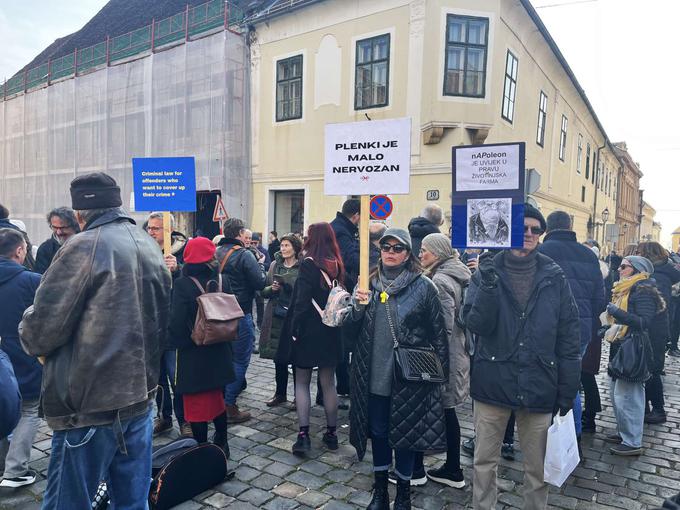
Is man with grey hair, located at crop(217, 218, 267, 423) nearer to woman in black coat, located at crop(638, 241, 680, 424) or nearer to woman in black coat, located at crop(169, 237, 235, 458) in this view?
woman in black coat, located at crop(169, 237, 235, 458)

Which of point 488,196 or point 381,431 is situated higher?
point 488,196

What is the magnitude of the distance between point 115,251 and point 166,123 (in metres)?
16.3

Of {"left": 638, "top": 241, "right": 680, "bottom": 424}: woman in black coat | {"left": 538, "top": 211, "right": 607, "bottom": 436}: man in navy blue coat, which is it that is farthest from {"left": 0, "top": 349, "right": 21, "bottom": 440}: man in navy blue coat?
{"left": 638, "top": 241, "right": 680, "bottom": 424}: woman in black coat

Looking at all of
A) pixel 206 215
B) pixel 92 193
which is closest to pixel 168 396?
pixel 92 193

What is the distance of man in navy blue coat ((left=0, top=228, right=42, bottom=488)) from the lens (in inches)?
143

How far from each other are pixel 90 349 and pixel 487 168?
2554 mm

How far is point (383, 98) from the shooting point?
45.6ft

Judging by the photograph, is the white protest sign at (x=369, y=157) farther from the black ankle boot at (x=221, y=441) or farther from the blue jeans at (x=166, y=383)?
the blue jeans at (x=166, y=383)

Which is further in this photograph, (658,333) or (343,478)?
(658,333)

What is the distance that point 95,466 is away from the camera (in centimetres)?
237

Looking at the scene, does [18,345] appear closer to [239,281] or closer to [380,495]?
[239,281]

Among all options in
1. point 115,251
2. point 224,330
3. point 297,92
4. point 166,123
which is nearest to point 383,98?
point 297,92

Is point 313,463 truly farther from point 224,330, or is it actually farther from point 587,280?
point 587,280

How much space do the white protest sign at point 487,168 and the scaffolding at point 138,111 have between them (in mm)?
13514
